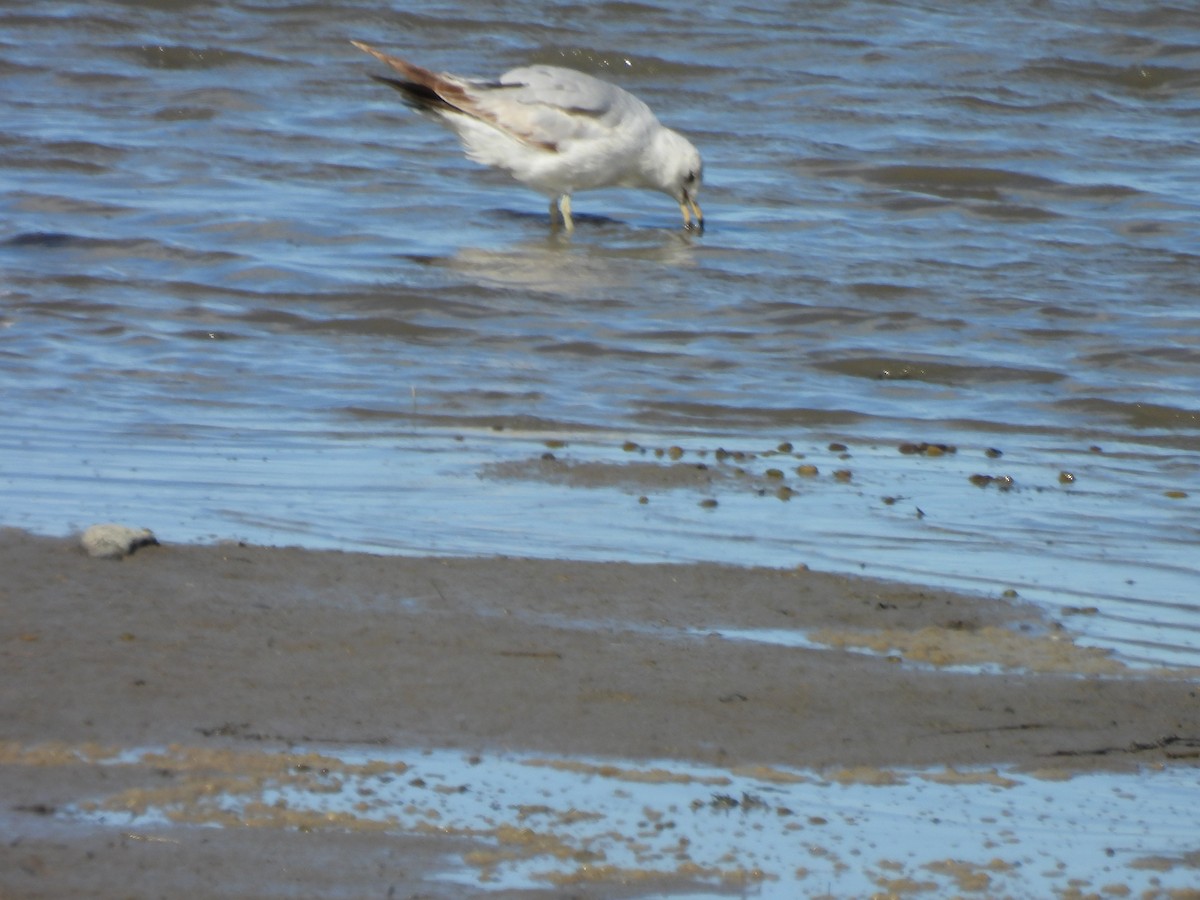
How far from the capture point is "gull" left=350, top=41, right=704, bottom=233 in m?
10.3

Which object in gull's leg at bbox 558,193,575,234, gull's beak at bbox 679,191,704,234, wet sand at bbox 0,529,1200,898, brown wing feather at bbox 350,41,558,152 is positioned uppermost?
wet sand at bbox 0,529,1200,898

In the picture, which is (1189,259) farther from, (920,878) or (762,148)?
(920,878)

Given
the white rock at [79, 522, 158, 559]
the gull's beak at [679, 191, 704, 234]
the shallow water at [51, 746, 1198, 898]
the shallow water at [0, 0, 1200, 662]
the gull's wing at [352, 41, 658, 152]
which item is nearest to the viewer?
the shallow water at [51, 746, 1198, 898]

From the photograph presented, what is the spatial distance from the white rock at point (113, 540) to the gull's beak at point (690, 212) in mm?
6354

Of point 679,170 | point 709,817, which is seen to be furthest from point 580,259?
point 709,817

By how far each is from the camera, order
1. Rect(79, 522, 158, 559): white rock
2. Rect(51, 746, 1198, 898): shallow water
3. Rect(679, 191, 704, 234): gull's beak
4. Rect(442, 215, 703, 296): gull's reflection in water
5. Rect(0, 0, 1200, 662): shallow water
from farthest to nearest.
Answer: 1. Rect(679, 191, 704, 234): gull's beak
2. Rect(442, 215, 703, 296): gull's reflection in water
3. Rect(0, 0, 1200, 662): shallow water
4. Rect(79, 522, 158, 559): white rock
5. Rect(51, 746, 1198, 898): shallow water

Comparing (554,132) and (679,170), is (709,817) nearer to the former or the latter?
(554,132)

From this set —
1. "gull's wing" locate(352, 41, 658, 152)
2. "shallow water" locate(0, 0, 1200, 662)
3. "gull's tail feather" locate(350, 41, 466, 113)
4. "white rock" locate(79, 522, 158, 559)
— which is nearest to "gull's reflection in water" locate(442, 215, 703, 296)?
"shallow water" locate(0, 0, 1200, 662)

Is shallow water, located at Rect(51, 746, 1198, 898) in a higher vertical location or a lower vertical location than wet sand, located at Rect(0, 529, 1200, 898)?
higher

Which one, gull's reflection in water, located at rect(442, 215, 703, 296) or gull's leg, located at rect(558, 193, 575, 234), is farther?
gull's leg, located at rect(558, 193, 575, 234)

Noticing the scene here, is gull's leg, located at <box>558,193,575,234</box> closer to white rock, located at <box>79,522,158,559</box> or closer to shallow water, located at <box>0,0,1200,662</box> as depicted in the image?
shallow water, located at <box>0,0,1200,662</box>

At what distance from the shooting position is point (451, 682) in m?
3.31

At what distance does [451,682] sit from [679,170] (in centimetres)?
740

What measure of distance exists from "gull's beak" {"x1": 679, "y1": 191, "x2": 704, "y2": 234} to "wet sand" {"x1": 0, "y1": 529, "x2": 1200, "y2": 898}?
611cm
